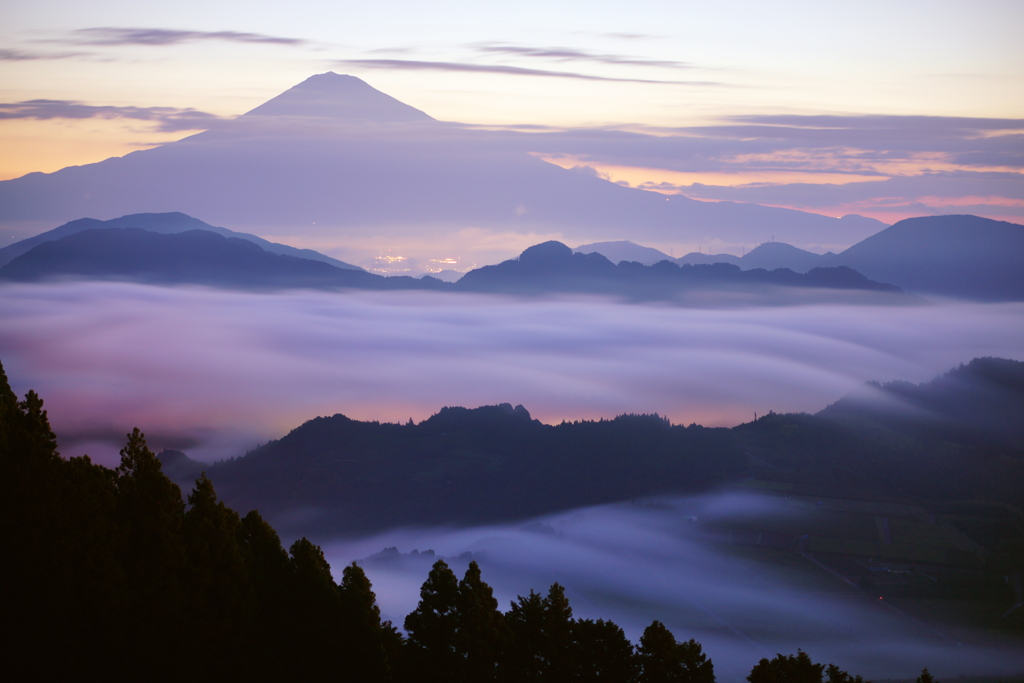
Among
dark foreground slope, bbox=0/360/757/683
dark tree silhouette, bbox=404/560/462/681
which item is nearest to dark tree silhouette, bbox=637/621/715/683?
dark foreground slope, bbox=0/360/757/683

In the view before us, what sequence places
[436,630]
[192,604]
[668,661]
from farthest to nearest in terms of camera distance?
[436,630]
[668,661]
[192,604]

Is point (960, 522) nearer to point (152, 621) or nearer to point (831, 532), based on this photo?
point (831, 532)

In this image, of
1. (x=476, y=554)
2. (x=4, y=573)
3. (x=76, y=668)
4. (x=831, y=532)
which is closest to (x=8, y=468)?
(x=4, y=573)

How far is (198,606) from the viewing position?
19109 millimetres

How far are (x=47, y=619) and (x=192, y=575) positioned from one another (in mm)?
3082

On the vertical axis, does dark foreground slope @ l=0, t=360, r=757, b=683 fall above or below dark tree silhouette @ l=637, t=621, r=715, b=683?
above

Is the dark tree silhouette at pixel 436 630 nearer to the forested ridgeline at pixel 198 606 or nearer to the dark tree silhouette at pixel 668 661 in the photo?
the forested ridgeline at pixel 198 606

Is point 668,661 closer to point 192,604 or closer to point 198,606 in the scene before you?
point 198,606

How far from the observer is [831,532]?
478 feet

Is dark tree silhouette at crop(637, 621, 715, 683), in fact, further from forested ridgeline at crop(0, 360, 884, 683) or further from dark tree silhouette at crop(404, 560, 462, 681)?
dark tree silhouette at crop(404, 560, 462, 681)

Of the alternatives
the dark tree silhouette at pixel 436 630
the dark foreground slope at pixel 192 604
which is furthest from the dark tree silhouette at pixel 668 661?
the dark tree silhouette at pixel 436 630

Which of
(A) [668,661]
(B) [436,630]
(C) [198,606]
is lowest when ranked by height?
(A) [668,661]

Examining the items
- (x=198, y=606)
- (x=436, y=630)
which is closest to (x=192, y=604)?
(x=198, y=606)

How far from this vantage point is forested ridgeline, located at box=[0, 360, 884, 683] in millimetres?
17859
